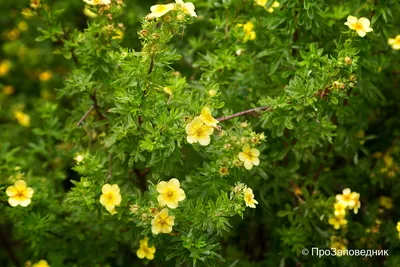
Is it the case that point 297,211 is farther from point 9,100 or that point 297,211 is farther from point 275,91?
point 9,100

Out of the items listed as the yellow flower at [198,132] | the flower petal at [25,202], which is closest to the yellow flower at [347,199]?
the yellow flower at [198,132]

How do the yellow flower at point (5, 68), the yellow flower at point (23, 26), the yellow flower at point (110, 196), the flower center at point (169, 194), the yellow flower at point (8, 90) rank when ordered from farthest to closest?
the yellow flower at point (23, 26) < the yellow flower at point (5, 68) < the yellow flower at point (8, 90) < the yellow flower at point (110, 196) < the flower center at point (169, 194)

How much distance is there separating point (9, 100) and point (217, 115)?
2.27m

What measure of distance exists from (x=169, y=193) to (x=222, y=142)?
1.07 ft

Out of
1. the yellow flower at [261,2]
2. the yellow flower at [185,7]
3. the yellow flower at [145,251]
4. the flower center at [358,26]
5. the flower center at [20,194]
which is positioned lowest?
the yellow flower at [145,251]

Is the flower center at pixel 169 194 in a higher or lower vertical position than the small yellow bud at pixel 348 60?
lower

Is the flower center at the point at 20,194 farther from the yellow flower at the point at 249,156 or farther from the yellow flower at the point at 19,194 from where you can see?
the yellow flower at the point at 249,156

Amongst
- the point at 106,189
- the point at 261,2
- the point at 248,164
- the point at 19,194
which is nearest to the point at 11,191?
the point at 19,194

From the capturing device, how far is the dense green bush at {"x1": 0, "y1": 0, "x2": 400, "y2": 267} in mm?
2088

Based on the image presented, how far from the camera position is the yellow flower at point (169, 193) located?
2.03 m

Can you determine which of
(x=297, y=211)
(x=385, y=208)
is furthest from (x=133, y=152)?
(x=385, y=208)

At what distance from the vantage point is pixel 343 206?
2508 millimetres

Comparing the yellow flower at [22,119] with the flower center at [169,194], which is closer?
the flower center at [169,194]

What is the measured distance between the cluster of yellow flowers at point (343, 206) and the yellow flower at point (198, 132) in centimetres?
88
